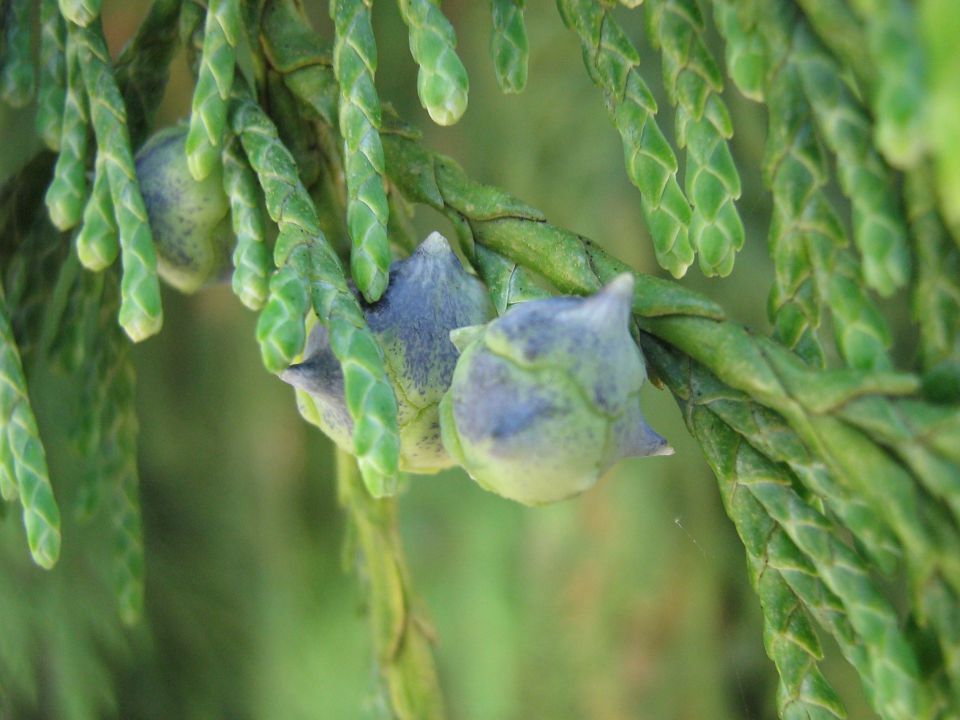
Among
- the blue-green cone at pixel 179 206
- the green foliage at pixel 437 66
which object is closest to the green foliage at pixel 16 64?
the blue-green cone at pixel 179 206

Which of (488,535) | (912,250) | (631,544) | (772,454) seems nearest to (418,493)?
(488,535)

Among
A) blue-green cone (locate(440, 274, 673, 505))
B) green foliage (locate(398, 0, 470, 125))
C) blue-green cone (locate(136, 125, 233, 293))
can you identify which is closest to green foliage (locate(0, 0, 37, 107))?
blue-green cone (locate(136, 125, 233, 293))

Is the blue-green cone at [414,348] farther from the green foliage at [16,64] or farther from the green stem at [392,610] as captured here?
the green foliage at [16,64]

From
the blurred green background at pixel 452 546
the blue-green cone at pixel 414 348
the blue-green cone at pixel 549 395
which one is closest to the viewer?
the blue-green cone at pixel 549 395

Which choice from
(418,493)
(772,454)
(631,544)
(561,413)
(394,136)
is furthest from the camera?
(418,493)

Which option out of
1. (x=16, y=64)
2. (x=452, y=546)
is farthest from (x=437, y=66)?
(x=452, y=546)

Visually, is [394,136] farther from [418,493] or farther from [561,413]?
[418,493]
